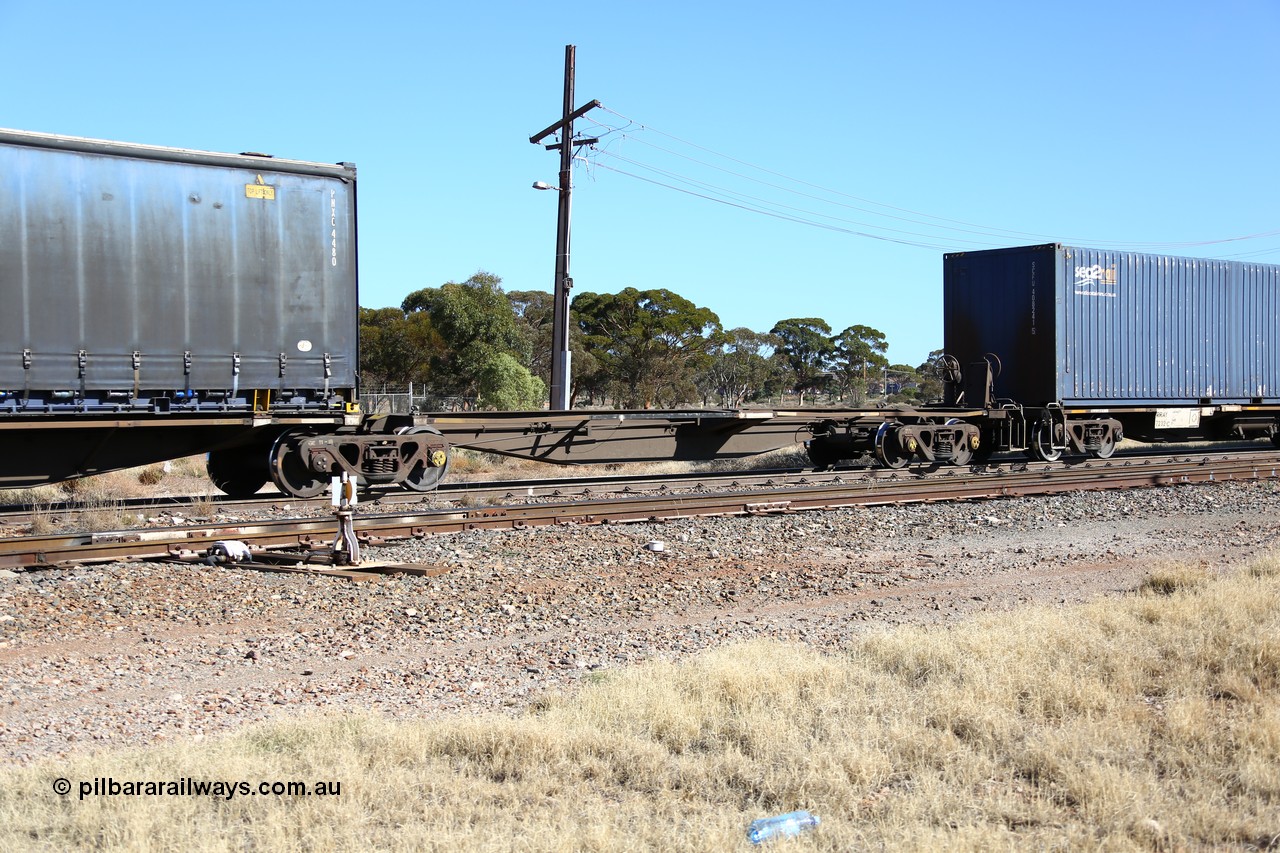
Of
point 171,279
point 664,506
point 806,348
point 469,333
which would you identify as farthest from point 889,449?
point 806,348

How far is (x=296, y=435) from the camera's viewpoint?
41.9ft

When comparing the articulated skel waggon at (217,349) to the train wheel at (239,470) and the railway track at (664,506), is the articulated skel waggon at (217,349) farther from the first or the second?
the railway track at (664,506)

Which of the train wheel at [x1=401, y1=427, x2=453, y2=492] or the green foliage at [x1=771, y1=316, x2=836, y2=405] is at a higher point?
the green foliage at [x1=771, y1=316, x2=836, y2=405]

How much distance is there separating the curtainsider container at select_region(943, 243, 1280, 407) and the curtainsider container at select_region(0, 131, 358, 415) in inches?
489

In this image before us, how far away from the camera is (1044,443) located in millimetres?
19812

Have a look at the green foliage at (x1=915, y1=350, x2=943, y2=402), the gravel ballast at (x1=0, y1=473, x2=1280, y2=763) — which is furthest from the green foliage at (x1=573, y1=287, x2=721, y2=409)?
the gravel ballast at (x1=0, y1=473, x2=1280, y2=763)

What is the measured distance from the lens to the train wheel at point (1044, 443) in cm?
1962

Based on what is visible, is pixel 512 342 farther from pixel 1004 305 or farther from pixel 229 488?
pixel 229 488

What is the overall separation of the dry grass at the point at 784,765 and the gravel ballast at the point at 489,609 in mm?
699

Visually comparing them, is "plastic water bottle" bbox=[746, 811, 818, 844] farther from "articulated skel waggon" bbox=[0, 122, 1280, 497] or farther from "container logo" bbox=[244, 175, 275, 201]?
"container logo" bbox=[244, 175, 275, 201]

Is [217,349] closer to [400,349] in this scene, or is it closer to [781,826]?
[781,826]

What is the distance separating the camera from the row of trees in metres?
46.8

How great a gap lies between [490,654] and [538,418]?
7.99 metres

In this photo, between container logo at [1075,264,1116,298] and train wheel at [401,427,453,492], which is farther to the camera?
container logo at [1075,264,1116,298]
